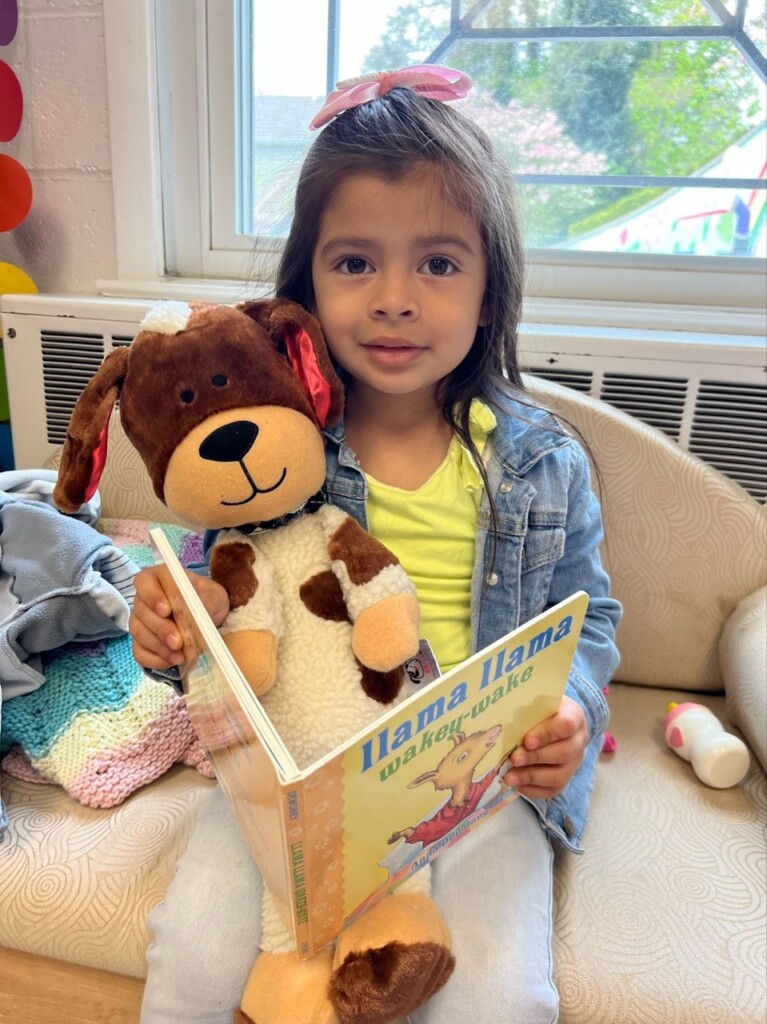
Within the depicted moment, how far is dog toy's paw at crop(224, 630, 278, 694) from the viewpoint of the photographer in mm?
605

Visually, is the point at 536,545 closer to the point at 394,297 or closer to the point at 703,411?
the point at 394,297

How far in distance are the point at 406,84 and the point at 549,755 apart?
0.62 meters

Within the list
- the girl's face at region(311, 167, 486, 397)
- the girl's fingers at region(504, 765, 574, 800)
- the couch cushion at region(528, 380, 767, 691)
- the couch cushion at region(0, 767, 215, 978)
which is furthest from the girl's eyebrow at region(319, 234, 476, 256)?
the couch cushion at region(0, 767, 215, 978)

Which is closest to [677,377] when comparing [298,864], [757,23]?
[757,23]

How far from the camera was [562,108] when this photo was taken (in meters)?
1.22

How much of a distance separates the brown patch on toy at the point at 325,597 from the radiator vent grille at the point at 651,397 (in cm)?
56

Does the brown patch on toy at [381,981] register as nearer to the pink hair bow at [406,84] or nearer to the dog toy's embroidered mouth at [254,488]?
the dog toy's embroidered mouth at [254,488]

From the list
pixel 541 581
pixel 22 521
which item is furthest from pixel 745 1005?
pixel 22 521

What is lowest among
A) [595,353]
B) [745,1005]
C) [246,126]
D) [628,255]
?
[745,1005]

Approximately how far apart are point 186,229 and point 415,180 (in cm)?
77

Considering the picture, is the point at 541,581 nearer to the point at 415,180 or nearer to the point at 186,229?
the point at 415,180

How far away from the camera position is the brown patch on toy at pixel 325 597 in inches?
25.9

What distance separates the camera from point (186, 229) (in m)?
1.32

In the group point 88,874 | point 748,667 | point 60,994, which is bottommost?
point 60,994
